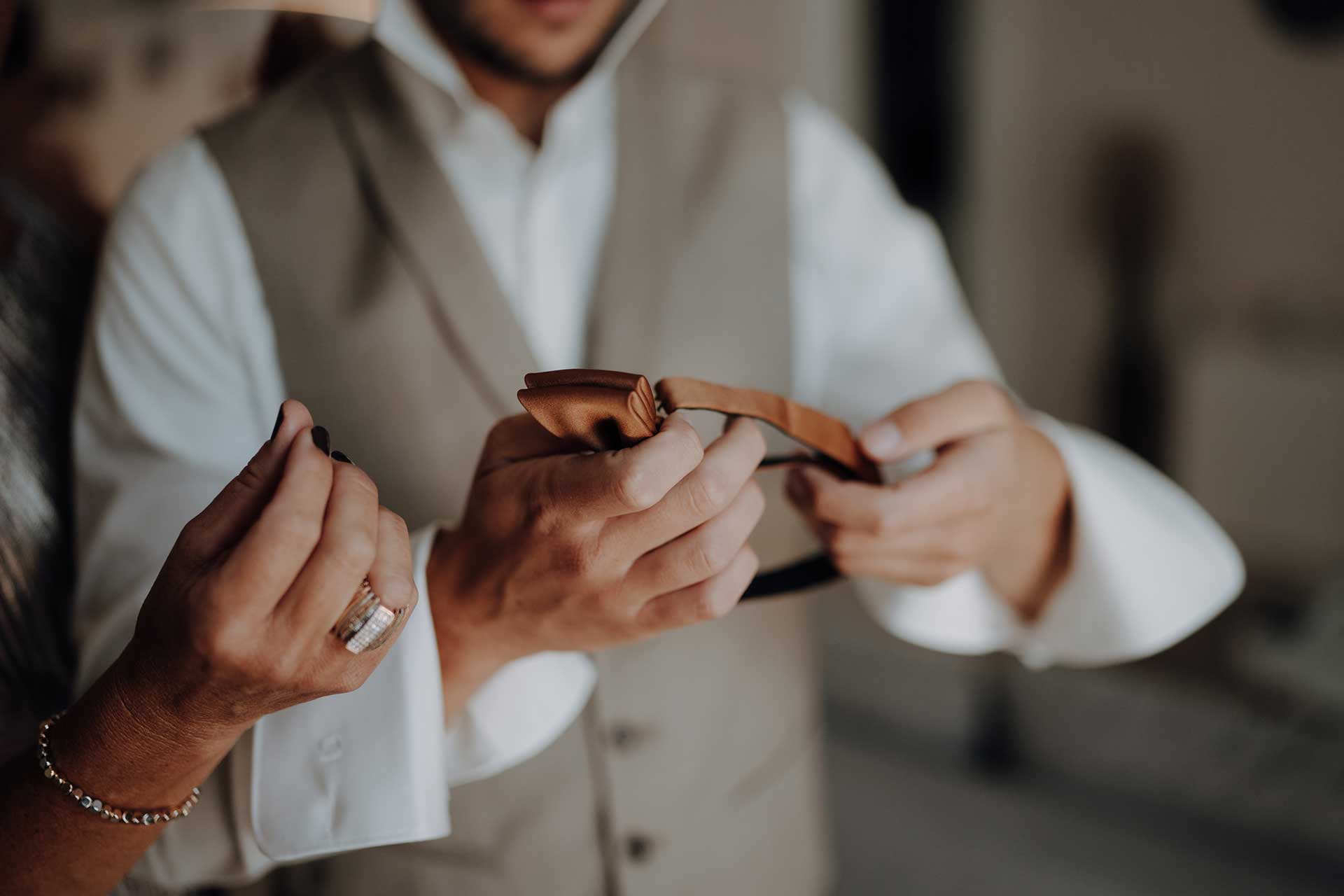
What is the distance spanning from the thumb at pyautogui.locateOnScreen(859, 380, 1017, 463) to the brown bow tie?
0.04ft

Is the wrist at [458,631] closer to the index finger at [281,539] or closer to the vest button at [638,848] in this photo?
the index finger at [281,539]

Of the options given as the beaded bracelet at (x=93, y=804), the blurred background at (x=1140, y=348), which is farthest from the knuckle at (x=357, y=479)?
the blurred background at (x=1140, y=348)

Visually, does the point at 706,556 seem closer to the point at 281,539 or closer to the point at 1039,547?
the point at 281,539

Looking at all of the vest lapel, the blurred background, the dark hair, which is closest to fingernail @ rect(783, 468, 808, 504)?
the vest lapel

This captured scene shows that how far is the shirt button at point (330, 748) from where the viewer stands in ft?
0.75

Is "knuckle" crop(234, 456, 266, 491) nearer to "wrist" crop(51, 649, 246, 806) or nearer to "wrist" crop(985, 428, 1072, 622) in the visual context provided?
"wrist" crop(51, 649, 246, 806)

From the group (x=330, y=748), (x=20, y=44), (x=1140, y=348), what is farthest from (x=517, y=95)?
(x=1140, y=348)

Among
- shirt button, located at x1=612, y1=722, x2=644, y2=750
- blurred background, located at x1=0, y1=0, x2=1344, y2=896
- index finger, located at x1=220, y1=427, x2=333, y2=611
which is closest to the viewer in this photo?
index finger, located at x1=220, y1=427, x2=333, y2=611

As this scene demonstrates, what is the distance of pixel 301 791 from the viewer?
0.75 ft

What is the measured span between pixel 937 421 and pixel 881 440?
30 mm

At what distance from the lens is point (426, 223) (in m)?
0.34

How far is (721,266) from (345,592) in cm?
25

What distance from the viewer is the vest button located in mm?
438

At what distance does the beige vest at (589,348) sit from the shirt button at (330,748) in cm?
7
